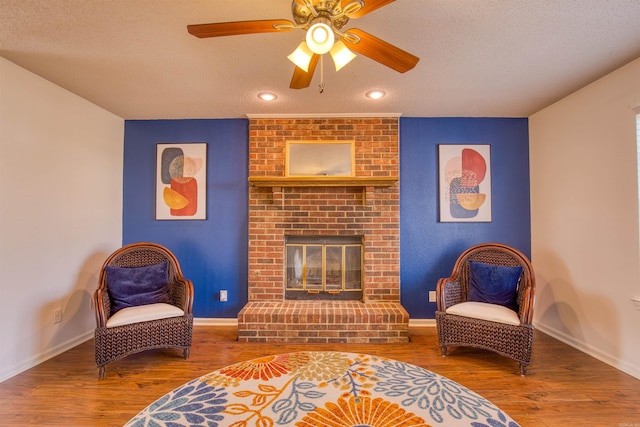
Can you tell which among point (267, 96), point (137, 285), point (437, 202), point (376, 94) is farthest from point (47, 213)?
point (437, 202)

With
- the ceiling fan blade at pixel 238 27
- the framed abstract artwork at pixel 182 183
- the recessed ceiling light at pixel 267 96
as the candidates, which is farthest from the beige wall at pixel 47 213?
the ceiling fan blade at pixel 238 27

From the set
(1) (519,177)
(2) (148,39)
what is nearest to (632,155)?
(1) (519,177)

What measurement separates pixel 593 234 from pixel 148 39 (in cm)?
373

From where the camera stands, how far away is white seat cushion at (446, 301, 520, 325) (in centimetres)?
225

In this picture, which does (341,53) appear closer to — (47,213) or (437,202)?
(437,202)

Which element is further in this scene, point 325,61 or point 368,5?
point 325,61

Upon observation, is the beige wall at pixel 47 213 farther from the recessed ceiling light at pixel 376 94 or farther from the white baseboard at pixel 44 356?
the recessed ceiling light at pixel 376 94

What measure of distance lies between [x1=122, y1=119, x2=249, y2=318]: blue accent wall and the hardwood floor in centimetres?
68

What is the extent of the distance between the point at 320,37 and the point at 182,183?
2.61 meters

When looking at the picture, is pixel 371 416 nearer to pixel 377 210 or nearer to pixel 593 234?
pixel 377 210

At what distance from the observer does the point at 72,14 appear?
5.39ft

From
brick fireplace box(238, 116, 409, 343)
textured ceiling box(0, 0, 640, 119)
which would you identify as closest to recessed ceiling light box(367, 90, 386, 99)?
textured ceiling box(0, 0, 640, 119)

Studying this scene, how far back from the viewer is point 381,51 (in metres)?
1.45

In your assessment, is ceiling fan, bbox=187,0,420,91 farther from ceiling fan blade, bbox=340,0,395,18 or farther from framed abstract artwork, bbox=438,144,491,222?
framed abstract artwork, bbox=438,144,491,222
